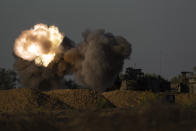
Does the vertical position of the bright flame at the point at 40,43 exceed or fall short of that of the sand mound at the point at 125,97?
it exceeds it

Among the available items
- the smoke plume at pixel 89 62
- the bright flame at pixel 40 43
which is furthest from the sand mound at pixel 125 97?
the bright flame at pixel 40 43

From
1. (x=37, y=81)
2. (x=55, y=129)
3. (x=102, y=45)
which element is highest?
(x=102, y=45)

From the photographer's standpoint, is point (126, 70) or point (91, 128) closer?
point (91, 128)

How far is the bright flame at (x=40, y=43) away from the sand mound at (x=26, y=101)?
11966 mm

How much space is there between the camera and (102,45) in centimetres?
3625

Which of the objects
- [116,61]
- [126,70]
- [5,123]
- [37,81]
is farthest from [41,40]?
[5,123]

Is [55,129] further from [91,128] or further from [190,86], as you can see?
[190,86]

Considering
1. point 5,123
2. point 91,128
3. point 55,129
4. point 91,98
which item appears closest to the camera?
point 91,128

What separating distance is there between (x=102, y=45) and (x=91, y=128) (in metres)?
27.1

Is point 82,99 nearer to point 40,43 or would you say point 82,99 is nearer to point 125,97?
point 125,97

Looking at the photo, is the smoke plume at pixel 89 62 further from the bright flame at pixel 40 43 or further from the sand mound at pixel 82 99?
the sand mound at pixel 82 99

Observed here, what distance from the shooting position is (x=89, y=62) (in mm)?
36062

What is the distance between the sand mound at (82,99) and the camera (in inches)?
1062

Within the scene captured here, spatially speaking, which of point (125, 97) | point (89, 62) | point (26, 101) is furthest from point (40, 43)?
point (26, 101)
